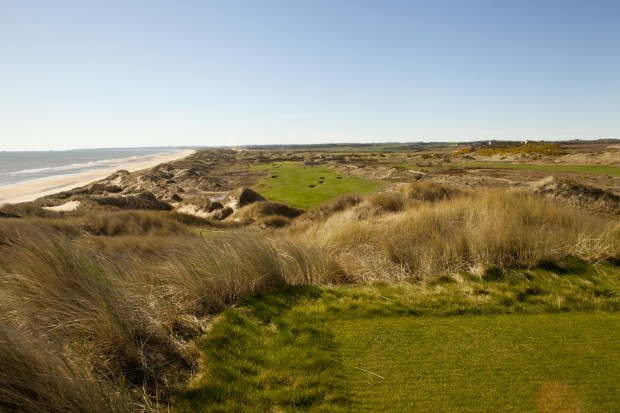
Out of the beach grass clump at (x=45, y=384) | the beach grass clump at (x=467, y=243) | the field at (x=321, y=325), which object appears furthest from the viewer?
the beach grass clump at (x=467, y=243)

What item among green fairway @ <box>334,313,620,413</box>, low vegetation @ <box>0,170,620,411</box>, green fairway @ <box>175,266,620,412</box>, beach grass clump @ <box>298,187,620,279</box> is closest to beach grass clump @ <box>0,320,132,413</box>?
low vegetation @ <box>0,170,620,411</box>

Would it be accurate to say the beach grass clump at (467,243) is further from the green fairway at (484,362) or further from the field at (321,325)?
the green fairway at (484,362)

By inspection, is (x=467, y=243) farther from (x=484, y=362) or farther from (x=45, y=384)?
(x=45, y=384)

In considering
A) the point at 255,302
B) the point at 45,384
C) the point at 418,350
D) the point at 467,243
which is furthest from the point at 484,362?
the point at 467,243

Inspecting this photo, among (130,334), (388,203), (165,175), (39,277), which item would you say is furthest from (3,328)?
(165,175)

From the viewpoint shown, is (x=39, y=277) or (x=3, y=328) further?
(x=39, y=277)

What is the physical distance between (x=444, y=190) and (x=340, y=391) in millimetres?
18908

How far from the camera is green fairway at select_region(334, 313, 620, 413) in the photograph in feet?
11.1

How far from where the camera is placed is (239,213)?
25828 mm

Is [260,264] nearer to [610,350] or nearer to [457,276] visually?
[457,276]

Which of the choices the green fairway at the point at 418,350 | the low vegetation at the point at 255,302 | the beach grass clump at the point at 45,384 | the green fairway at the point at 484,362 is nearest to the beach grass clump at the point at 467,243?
the low vegetation at the point at 255,302

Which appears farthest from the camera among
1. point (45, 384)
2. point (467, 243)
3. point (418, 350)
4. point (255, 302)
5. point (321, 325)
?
point (467, 243)

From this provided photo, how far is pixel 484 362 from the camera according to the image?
3.99m

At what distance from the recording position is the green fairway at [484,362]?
11.1 feet
